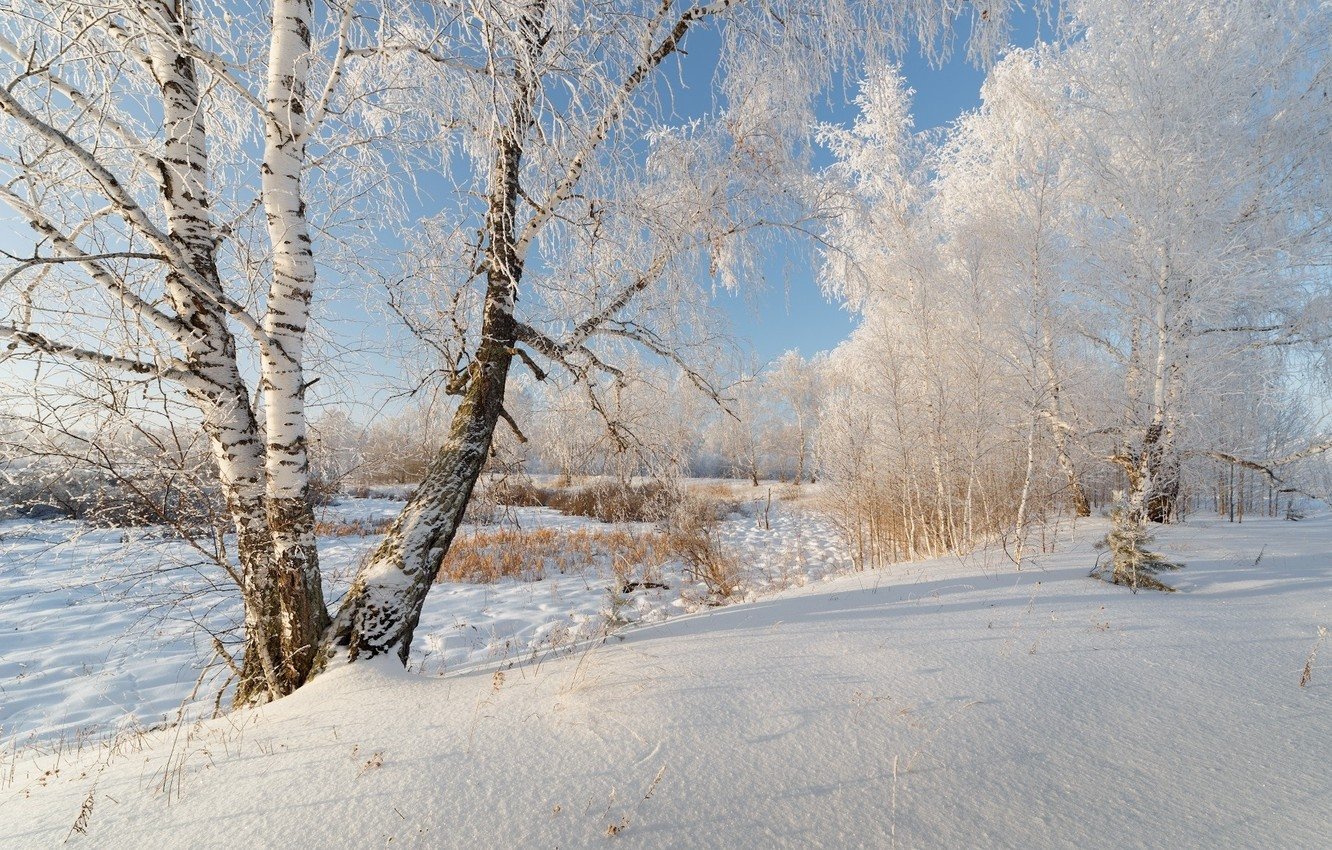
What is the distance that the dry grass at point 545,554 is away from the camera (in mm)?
8305

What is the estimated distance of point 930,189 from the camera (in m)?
9.75

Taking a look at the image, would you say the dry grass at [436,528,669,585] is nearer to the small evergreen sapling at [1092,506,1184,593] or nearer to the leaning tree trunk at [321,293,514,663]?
the leaning tree trunk at [321,293,514,663]

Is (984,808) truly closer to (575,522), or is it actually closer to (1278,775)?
(1278,775)

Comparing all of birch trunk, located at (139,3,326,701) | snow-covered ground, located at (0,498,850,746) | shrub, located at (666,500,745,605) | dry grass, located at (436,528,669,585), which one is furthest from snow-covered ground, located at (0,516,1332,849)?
dry grass, located at (436,528,669,585)

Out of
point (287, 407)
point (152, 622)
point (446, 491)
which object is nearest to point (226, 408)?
point (287, 407)

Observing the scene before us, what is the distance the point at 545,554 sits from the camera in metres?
9.86

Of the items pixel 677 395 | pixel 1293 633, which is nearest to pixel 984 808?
pixel 1293 633

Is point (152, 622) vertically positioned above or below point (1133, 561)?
below

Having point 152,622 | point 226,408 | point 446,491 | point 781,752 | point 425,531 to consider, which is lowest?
point 152,622

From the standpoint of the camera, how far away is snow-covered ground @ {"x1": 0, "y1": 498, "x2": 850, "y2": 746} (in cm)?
336

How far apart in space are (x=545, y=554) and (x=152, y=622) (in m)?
5.38

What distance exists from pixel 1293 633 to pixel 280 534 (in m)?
5.11

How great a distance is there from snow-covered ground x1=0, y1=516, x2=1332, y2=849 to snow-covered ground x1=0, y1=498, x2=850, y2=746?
1020 millimetres

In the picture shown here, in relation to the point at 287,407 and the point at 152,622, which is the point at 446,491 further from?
the point at 152,622
